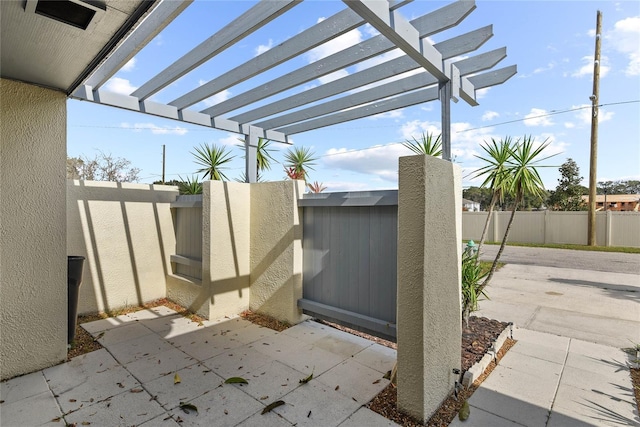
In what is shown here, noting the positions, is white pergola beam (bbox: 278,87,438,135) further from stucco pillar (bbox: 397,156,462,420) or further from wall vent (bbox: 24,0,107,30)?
wall vent (bbox: 24,0,107,30)

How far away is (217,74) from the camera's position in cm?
322

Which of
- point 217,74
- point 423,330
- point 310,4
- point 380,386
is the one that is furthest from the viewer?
point 217,74

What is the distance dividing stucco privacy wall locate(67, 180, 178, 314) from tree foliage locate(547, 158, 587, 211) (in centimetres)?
2146

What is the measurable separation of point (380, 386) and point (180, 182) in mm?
5399

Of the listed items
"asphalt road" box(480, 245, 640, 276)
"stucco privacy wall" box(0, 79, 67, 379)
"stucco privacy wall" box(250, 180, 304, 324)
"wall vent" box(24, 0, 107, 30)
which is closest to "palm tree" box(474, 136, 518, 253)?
"stucco privacy wall" box(250, 180, 304, 324)

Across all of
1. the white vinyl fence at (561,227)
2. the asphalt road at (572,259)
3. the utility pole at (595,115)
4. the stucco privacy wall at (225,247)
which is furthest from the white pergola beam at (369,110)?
the white vinyl fence at (561,227)

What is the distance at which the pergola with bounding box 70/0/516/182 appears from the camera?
6.93ft

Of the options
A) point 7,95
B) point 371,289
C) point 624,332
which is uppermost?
point 7,95

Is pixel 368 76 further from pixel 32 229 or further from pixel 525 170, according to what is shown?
pixel 32 229

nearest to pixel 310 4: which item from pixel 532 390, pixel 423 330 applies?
pixel 423 330

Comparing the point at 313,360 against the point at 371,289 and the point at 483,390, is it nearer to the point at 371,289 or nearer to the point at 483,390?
the point at 371,289

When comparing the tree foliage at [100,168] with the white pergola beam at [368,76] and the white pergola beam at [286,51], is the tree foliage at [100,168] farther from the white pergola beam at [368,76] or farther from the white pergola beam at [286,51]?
the white pergola beam at [286,51]

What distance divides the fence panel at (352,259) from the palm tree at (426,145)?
3.88ft

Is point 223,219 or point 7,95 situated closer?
point 7,95
